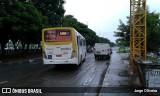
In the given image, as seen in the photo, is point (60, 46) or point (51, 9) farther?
point (51, 9)

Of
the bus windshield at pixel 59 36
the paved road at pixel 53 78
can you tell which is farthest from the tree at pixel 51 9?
the bus windshield at pixel 59 36

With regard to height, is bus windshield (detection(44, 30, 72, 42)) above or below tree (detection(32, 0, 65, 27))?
below

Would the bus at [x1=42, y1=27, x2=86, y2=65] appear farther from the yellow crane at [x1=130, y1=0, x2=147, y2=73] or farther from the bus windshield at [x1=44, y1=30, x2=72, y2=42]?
the yellow crane at [x1=130, y1=0, x2=147, y2=73]

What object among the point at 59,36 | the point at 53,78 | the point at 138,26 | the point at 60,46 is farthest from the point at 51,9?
the point at 53,78

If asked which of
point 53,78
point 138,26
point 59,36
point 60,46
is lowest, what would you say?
point 53,78

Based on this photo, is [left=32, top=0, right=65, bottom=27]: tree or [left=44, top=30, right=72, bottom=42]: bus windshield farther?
[left=32, top=0, right=65, bottom=27]: tree

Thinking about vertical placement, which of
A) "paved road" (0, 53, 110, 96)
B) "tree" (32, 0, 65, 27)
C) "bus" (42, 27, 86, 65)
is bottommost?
"paved road" (0, 53, 110, 96)

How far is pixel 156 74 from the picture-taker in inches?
495

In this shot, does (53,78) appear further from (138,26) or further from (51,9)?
(51,9)

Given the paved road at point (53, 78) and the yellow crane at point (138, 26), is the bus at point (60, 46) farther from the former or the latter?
the yellow crane at point (138, 26)

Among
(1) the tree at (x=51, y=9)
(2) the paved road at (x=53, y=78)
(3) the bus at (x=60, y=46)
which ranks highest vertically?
(1) the tree at (x=51, y=9)

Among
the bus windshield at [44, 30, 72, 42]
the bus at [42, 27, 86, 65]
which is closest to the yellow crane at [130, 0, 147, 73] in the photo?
the bus at [42, 27, 86, 65]

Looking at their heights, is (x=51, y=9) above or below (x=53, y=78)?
above

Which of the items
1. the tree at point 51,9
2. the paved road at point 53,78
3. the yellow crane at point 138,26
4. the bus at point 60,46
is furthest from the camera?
the tree at point 51,9
